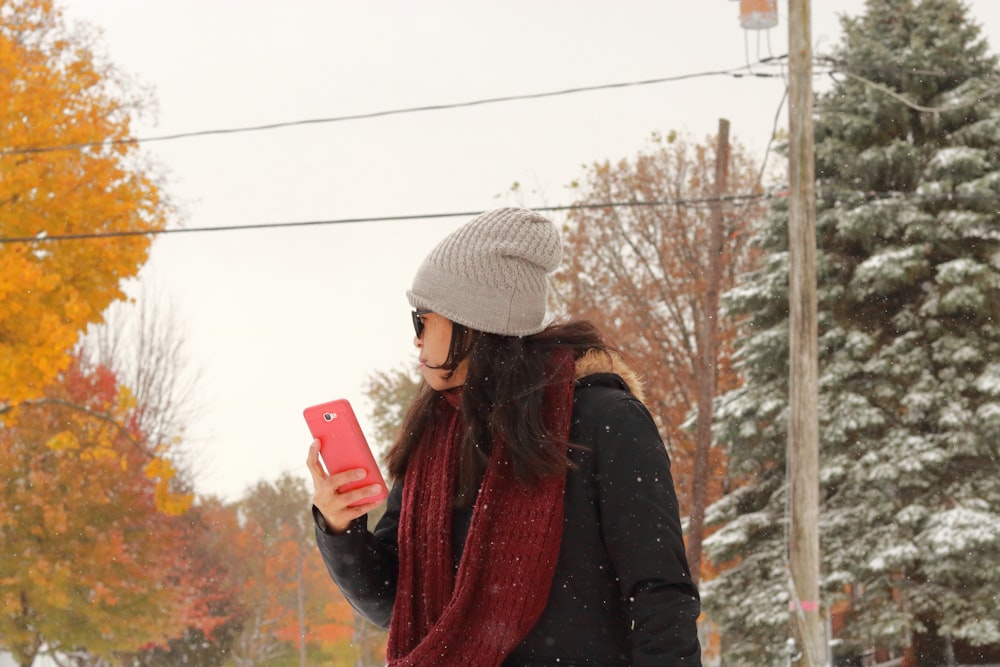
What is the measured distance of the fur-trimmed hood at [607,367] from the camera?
6.62 feet

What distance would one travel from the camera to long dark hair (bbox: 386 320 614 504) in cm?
187

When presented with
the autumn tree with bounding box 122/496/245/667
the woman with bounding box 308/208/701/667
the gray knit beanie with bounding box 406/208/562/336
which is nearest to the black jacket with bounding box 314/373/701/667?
the woman with bounding box 308/208/701/667

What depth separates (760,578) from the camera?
639 inches

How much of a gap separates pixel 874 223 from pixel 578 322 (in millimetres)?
14465

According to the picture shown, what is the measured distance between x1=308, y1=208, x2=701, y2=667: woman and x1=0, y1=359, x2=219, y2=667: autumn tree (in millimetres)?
20053

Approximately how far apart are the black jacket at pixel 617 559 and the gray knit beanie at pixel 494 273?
0.20 meters

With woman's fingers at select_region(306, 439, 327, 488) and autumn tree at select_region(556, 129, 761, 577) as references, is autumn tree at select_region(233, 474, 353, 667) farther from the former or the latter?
woman's fingers at select_region(306, 439, 327, 488)

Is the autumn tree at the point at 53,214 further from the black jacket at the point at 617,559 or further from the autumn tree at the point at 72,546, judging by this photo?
the black jacket at the point at 617,559

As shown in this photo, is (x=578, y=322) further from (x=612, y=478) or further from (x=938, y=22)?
(x=938, y=22)

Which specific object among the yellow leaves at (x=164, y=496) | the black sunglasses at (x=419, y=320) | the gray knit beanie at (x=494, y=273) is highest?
the gray knit beanie at (x=494, y=273)

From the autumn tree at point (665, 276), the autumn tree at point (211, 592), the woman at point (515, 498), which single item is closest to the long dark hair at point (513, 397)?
the woman at point (515, 498)

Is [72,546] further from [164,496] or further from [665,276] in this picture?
[665,276]

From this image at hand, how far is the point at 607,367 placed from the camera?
204cm

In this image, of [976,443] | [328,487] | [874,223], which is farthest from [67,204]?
[328,487]
